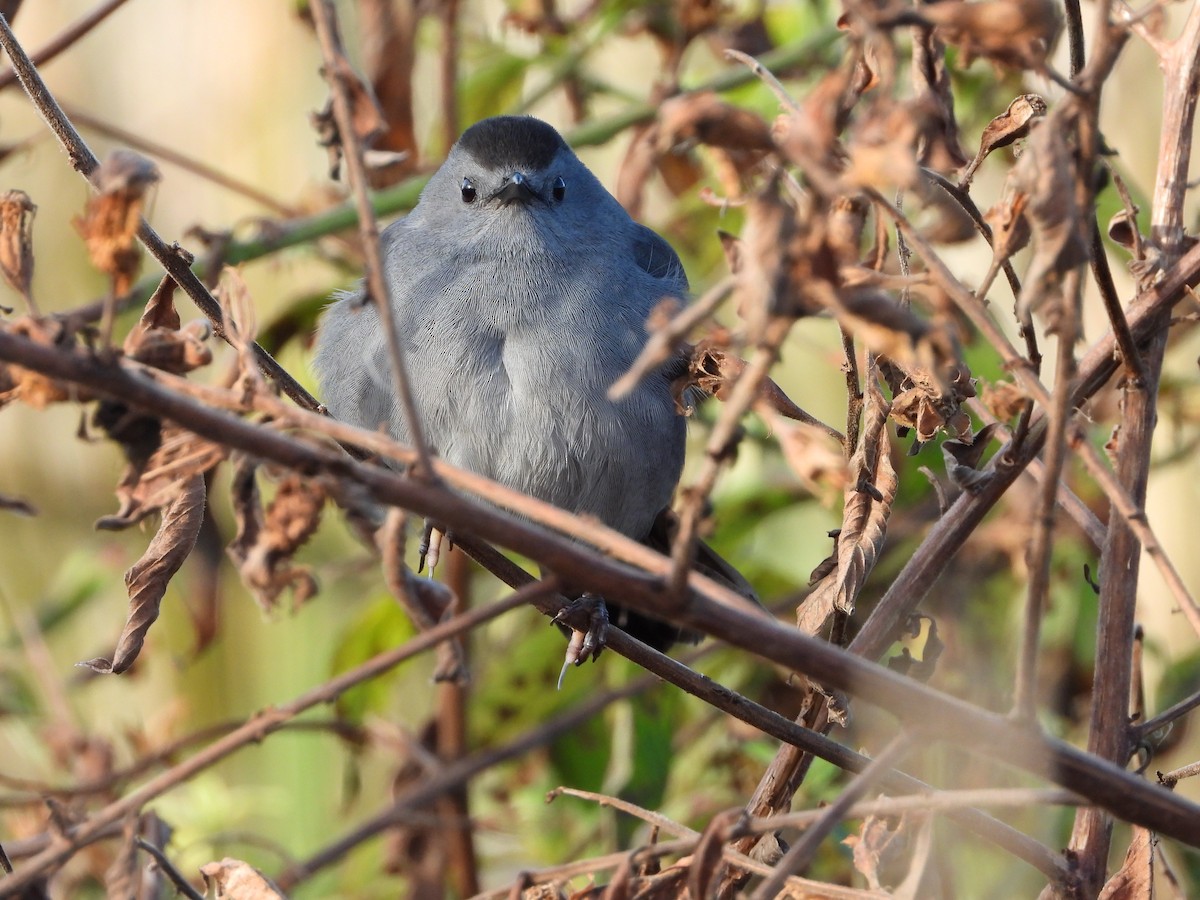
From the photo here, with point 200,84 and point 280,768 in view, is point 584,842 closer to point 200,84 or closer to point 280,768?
point 280,768

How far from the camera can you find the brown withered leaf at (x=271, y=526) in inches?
49.5

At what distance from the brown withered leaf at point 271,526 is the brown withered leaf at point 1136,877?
0.99 metres

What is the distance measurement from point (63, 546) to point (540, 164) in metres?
3.61

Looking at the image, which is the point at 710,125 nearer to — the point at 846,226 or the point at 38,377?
the point at 846,226

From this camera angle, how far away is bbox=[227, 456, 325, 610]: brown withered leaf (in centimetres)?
126

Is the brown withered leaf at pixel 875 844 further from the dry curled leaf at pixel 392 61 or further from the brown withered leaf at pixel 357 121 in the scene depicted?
the dry curled leaf at pixel 392 61

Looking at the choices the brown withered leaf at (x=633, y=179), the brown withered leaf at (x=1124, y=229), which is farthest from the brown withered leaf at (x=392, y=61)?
the brown withered leaf at (x=1124, y=229)

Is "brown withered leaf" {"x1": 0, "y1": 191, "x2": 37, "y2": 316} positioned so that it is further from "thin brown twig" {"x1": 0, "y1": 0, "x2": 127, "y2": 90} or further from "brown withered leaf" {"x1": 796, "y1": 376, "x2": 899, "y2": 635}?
"thin brown twig" {"x1": 0, "y1": 0, "x2": 127, "y2": 90}

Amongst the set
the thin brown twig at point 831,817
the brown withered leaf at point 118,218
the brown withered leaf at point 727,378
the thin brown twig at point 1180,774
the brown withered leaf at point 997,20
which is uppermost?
the brown withered leaf at point 727,378

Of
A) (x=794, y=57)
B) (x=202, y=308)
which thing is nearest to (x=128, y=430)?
(x=202, y=308)

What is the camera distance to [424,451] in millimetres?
1061

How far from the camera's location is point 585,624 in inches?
89.0

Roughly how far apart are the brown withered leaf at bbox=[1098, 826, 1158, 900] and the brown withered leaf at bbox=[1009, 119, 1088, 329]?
0.77 m

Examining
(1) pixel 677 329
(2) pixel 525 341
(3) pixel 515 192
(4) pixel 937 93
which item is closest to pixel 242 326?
(1) pixel 677 329
